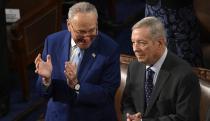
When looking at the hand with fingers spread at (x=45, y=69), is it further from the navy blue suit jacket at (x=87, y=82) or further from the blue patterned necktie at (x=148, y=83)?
the blue patterned necktie at (x=148, y=83)

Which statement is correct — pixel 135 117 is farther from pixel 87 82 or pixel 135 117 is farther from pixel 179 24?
pixel 179 24

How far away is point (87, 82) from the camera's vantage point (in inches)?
113

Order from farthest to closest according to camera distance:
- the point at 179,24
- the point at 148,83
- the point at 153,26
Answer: the point at 179,24, the point at 148,83, the point at 153,26

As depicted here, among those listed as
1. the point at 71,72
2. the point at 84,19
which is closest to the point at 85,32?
the point at 84,19

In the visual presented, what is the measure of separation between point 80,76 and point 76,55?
14 cm

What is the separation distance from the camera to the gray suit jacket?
2.61 metres

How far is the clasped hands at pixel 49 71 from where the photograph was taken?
2.71 m

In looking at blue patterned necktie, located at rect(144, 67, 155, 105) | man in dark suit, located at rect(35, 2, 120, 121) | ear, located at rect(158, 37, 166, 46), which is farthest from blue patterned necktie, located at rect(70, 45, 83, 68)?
ear, located at rect(158, 37, 166, 46)

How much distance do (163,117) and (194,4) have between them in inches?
62.4

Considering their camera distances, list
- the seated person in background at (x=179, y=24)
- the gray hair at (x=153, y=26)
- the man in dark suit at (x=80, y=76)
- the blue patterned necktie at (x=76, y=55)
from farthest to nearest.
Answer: the seated person in background at (x=179, y=24) < the blue patterned necktie at (x=76, y=55) < the man in dark suit at (x=80, y=76) < the gray hair at (x=153, y=26)

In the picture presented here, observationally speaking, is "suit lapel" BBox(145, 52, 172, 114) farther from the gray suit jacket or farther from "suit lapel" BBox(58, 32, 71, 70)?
"suit lapel" BBox(58, 32, 71, 70)

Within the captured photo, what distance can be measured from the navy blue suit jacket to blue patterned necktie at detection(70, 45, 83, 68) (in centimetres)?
3

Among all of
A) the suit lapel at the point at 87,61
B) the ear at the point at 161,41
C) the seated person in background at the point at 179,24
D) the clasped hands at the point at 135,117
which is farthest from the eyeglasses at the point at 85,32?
the seated person in background at the point at 179,24

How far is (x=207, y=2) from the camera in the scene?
4027 millimetres
